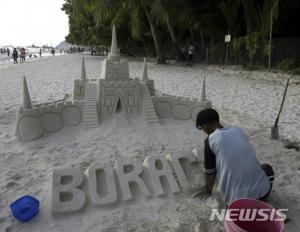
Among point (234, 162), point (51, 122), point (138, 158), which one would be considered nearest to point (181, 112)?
point (138, 158)

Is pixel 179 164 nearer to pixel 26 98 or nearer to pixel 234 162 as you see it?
pixel 234 162

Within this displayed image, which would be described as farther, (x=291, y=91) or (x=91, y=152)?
(x=291, y=91)

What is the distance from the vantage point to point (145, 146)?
5207mm

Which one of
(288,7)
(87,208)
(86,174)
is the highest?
(288,7)

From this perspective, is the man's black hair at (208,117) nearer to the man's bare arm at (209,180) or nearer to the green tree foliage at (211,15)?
the man's bare arm at (209,180)

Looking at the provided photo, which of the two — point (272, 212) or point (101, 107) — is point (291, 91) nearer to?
point (101, 107)

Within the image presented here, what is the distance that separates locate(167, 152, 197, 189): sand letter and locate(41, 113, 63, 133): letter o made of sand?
9.17 ft

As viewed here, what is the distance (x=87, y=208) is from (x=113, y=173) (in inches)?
23.8

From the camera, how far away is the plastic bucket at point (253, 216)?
8.31ft

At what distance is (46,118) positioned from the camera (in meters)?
5.79

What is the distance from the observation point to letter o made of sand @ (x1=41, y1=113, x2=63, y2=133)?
18.9 ft

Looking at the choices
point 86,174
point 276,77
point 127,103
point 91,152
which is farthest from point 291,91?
point 86,174

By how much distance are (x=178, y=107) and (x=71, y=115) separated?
2.41 m

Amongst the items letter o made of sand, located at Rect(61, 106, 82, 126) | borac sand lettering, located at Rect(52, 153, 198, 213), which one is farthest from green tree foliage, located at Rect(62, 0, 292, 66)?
borac sand lettering, located at Rect(52, 153, 198, 213)
